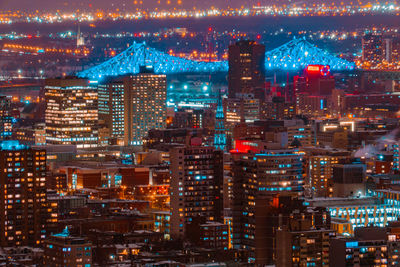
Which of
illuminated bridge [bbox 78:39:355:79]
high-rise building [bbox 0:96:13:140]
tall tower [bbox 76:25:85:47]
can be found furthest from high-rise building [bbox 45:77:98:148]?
tall tower [bbox 76:25:85:47]

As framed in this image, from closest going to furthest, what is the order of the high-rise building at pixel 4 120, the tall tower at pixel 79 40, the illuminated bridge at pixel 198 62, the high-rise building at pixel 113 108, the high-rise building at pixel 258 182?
1. the high-rise building at pixel 258 182
2. the high-rise building at pixel 4 120
3. the high-rise building at pixel 113 108
4. the illuminated bridge at pixel 198 62
5. the tall tower at pixel 79 40

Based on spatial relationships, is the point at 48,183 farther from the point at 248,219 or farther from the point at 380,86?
the point at 380,86

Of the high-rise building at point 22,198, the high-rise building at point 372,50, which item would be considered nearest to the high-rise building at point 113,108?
the high-rise building at point 372,50

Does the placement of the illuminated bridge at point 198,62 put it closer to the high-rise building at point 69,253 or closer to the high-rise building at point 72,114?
the high-rise building at point 72,114

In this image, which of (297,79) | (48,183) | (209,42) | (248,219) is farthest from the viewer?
(209,42)

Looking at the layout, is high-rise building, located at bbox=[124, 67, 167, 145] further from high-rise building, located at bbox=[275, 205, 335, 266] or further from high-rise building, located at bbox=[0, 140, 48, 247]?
high-rise building, located at bbox=[275, 205, 335, 266]

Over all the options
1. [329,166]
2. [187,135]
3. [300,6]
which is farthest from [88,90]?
[300,6]
